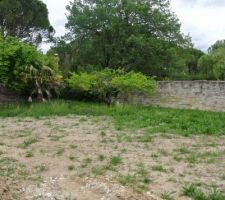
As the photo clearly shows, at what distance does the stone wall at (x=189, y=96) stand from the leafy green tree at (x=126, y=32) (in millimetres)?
3418

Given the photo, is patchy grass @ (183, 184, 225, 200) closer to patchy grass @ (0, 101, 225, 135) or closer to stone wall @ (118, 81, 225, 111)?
patchy grass @ (0, 101, 225, 135)

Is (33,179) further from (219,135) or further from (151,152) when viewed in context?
(219,135)

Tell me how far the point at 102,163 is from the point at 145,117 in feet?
18.4

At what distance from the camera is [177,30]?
2102 cm

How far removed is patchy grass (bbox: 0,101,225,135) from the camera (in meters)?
10.4

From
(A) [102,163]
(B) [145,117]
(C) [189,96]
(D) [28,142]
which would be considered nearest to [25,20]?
(C) [189,96]

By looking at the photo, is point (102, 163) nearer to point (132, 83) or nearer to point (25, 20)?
point (132, 83)

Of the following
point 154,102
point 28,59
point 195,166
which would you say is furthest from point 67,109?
point 195,166

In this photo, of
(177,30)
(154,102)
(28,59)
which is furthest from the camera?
(177,30)

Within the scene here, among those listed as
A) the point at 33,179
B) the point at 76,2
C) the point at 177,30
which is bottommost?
the point at 33,179

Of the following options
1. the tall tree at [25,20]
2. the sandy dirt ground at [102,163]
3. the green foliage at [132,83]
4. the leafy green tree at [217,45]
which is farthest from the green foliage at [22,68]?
the leafy green tree at [217,45]

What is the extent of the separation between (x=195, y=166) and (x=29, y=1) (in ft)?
67.2

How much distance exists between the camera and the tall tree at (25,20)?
24516 mm

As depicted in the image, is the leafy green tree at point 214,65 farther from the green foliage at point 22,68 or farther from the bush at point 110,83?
the green foliage at point 22,68
